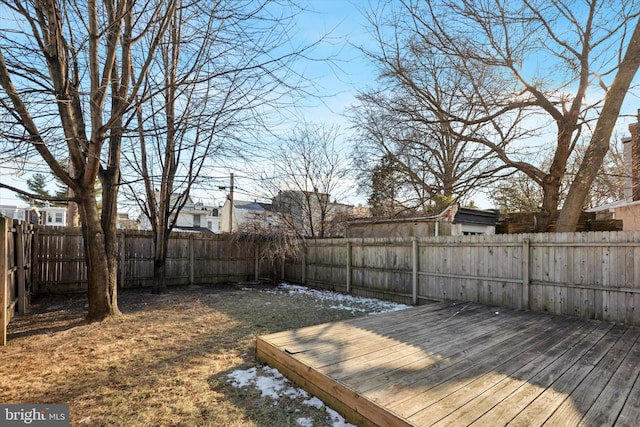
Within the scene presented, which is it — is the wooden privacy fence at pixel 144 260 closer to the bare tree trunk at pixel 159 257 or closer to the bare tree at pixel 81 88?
the bare tree trunk at pixel 159 257

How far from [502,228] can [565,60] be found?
5.93 m

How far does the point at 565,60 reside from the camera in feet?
22.7

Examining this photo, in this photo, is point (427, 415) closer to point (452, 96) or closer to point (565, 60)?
point (452, 96)

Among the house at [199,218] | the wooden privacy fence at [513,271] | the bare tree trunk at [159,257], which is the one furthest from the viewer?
the house at [199,218]

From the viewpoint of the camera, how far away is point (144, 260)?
8.99 meters

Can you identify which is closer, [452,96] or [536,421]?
[536,421]

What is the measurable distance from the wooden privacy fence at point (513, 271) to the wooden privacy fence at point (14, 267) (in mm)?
6639

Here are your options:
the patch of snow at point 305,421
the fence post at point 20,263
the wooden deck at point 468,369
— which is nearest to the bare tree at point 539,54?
the wooden deck at point 468,369

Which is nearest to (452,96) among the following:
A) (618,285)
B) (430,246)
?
(430,246)

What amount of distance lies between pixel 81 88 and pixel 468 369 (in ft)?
19.7

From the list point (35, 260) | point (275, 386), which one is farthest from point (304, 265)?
point (275, 386)

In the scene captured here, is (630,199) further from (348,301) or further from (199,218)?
(199,218)

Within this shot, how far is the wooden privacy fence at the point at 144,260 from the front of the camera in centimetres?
765

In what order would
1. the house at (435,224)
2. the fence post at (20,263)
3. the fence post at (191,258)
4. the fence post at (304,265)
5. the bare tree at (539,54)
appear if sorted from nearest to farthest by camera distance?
the fence post at (20,263)
the bare tree at (539,54)
the house at (435,224)
the fence post at (191,258)
the fence post at (304,265)
